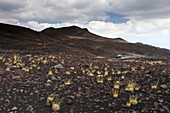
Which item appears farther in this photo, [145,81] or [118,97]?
[145,81]

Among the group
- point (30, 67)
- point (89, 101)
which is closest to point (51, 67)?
point (30, 67)

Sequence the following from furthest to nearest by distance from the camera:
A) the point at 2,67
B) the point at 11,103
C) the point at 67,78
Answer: the point at 2,67, the point at 67,78, the point at 11,103

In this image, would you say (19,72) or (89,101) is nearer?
(89,101)

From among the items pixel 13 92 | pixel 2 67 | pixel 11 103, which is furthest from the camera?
pixel 2 67

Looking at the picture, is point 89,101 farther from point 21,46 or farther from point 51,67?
point 21,46

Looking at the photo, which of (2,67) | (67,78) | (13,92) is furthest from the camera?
(2,67)

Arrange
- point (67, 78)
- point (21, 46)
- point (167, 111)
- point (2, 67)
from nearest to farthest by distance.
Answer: point (167, 111) → point (67, 78) → point (2, 67) → point (21, 46)

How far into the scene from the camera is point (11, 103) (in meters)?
11.6

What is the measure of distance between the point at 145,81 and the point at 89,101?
367 cm

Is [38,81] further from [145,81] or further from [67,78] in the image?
[145,81]

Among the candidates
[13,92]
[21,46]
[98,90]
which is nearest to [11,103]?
[13,92]

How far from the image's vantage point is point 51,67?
17.2 metres

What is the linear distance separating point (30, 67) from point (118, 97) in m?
7.21

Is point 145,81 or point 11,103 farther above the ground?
point 145,81
